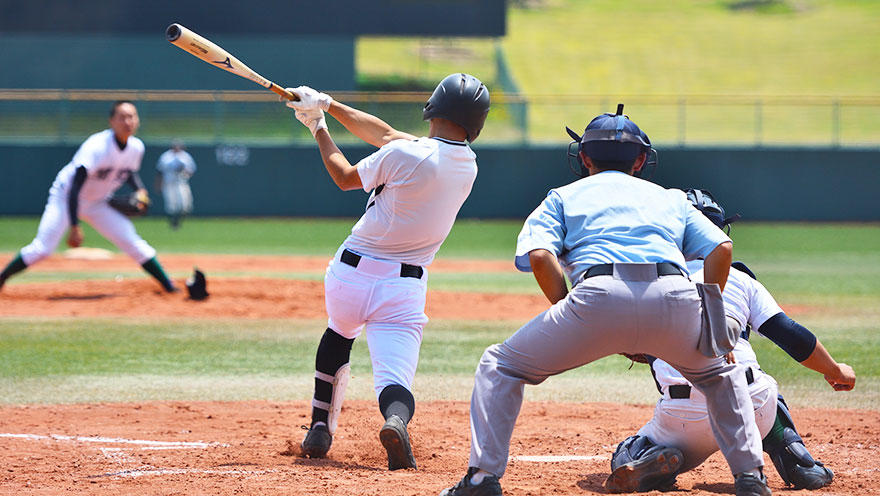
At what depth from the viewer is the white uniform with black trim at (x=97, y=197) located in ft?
34.3

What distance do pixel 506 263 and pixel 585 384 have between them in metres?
9.53

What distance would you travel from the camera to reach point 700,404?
4.11 m

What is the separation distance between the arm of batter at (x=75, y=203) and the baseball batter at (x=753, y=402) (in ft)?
24.7

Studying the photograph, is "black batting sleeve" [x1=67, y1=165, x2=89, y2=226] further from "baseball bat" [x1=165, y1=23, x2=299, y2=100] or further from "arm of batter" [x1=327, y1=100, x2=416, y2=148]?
"arm of batter" [x1=327, y1=100, x2=416, y2=148]

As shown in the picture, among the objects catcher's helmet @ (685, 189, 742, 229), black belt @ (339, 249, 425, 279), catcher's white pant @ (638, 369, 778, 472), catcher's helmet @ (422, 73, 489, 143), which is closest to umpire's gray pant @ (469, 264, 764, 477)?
catcher's white pant @ (638, 369, 778, 472)

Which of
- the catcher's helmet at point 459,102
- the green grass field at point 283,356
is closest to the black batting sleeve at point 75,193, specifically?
the green grass field at point 283,356

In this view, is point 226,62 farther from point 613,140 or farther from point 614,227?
point 614,227

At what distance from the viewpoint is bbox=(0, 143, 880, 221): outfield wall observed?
2697 cm

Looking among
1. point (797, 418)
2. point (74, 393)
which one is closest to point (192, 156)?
point (74, 393)

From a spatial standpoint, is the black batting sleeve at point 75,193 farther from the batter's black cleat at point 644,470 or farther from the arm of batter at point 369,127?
the batter's black cleat at point 644,470

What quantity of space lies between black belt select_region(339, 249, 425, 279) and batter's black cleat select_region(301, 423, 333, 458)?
33.5 inches

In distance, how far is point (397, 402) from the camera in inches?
174

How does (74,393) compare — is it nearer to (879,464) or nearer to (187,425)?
(187,425)

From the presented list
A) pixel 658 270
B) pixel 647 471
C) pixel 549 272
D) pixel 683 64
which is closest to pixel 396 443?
pixel 647 471
